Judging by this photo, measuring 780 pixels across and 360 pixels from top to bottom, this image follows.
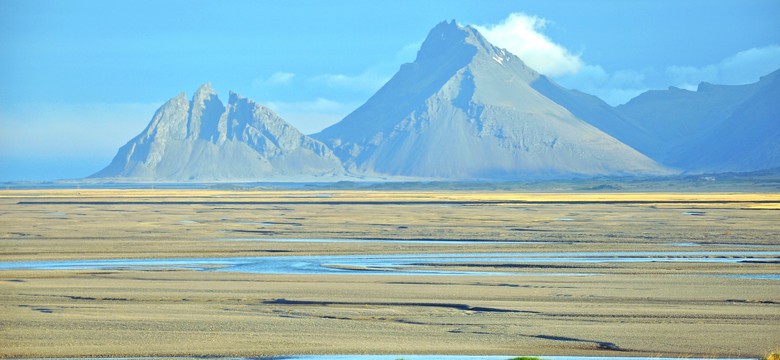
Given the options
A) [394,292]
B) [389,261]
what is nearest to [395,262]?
[389,261]

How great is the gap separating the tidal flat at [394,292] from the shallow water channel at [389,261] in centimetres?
8

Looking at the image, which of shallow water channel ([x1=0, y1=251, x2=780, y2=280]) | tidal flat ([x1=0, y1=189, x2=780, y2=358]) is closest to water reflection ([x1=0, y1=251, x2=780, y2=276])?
shallow water channel ([x1=0, y1=251, x2=780, y2=280])

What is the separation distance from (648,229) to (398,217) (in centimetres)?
1978

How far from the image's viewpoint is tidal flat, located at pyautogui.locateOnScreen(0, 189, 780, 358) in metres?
21.9

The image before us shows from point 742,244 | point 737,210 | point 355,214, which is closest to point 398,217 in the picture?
point 355,214

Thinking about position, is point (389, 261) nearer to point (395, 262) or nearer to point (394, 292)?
point (395, 262)

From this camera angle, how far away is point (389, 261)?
3928 centimetres

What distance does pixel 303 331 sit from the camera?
23.2 metres

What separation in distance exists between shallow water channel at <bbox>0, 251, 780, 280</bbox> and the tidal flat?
8 cm

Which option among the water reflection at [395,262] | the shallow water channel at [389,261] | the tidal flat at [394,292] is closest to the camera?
the tidal flat at [394,292]

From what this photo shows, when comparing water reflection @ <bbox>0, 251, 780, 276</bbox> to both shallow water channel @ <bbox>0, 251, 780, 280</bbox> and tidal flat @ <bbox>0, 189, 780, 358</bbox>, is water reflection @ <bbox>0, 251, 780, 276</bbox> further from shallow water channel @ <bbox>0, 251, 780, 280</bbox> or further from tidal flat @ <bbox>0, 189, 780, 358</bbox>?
tidal flat @ <bbox>0, 189, 780, 358</bbox>

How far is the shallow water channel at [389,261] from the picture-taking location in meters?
35.8

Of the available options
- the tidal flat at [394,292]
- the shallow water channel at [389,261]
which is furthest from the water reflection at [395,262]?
the tidal flat at [394,292]

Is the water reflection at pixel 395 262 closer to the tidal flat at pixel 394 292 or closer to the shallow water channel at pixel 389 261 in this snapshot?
the shallow water channel at pixel 389 261
